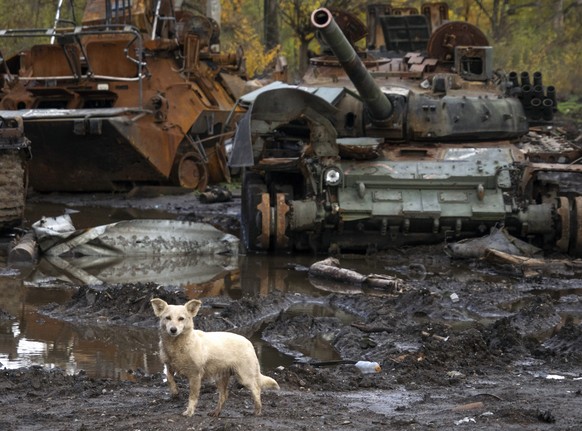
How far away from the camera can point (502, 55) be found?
32.8 m

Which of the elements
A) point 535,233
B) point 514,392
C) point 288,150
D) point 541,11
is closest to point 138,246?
point 288,150

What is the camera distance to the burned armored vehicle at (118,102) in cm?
1672

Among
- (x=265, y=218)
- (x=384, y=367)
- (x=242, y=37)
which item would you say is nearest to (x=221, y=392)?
(x=384, y=367)

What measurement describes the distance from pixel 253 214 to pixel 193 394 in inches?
283

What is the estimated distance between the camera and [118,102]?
1770 cm

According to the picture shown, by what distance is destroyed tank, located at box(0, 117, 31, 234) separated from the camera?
13023 mm

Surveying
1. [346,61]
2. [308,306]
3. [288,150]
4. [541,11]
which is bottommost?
[308,306]

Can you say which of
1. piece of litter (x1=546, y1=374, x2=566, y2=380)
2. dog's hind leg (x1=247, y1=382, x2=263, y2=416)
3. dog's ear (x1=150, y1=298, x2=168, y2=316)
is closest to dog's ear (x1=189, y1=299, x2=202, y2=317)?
dog's ear (x1=150, y1=298, x2=168, y2=316)

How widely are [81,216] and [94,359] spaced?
797 centimetres

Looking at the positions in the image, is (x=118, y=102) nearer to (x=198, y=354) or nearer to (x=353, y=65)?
(x=353, y=65)

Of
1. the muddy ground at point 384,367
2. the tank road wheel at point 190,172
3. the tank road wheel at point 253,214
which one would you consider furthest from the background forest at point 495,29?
the muddy ground at point 384,367

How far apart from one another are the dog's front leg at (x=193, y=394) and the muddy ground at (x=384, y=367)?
0.14 feet

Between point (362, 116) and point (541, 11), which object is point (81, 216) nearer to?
point (362, 116)

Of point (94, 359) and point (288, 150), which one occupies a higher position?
point (288, 150)
